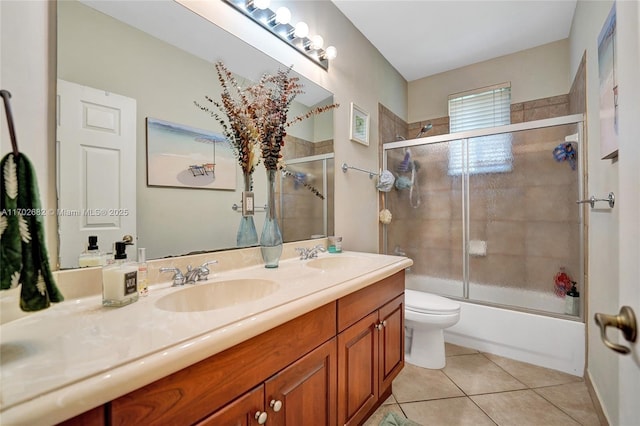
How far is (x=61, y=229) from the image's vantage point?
32.8 inches

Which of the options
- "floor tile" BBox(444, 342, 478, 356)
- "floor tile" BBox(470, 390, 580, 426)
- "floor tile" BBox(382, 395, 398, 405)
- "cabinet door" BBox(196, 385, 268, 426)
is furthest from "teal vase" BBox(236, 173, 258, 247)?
"floor tile" BBox(444, 342, 478, 356)

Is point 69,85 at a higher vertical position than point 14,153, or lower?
higher

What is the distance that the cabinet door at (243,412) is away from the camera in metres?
0.64

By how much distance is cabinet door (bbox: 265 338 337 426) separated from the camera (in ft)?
2.60

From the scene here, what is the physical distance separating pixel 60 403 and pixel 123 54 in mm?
1060

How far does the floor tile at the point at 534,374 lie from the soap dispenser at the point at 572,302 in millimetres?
423

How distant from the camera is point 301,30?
5.44ft

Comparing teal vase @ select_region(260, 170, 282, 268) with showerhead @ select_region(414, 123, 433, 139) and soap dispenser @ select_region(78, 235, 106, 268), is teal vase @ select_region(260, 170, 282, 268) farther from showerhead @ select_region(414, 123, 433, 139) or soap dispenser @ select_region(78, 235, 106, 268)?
showerhead @ select_region(414, 123, 433, 139)

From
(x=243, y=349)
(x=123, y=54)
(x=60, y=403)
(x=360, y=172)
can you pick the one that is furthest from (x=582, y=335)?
(x=123, y=54)

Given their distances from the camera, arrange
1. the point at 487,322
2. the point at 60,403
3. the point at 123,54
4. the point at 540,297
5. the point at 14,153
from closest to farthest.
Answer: the point at 60,403
the point at 14,153
the point at 123,54
the point at 487,322
the point at 540,297

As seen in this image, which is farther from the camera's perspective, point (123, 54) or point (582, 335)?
point (582, 335)

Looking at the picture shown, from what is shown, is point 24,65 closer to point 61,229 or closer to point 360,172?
point 61,229

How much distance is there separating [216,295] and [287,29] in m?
1.52

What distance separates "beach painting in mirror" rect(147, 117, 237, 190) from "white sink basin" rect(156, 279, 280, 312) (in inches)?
17.1
